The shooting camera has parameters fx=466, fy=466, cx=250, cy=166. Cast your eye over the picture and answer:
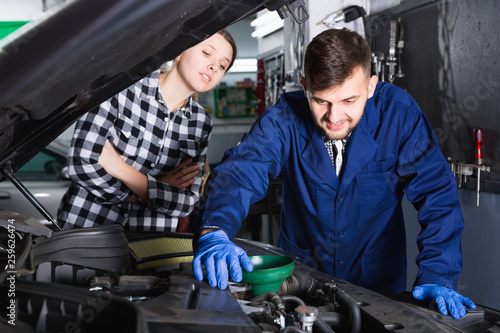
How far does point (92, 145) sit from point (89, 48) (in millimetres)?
941

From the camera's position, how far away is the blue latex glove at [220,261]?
3.36ft

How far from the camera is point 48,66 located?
0.67m

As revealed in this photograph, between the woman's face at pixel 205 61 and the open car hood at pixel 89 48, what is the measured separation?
0.56m

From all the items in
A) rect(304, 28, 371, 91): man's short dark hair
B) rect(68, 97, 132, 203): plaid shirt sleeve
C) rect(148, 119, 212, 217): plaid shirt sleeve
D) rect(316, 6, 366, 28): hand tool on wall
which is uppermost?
rect(316, 6, 366, 28): hand tool on wall

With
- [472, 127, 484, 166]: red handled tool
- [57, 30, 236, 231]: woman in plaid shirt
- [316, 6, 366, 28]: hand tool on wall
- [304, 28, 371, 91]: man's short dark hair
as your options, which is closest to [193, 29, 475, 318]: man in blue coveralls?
[304, 28, 371, 91]: man's short dark hair

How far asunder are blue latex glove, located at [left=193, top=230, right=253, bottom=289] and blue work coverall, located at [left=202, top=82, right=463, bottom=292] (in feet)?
0.60

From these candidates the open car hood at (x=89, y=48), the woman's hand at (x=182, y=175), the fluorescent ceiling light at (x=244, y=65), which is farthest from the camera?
the fluorescent ceiling light at (x=244, y=65)

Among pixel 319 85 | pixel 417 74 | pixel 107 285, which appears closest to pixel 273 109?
pixel 319 85

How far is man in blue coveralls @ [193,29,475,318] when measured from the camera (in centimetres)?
134

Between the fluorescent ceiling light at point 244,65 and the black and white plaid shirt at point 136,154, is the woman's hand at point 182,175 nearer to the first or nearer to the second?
the black and white plaid shirt at point 136,154

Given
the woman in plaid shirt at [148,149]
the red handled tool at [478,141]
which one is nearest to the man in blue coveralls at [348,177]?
the woman in plaid shirt at [148,149]

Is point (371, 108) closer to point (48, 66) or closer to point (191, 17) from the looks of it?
point (191, 17)

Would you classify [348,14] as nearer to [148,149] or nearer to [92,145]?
[148,149]

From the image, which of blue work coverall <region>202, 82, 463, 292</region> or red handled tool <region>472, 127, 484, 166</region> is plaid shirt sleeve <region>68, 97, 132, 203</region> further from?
red handled tool <region>472, 127, 484, 166</region>
